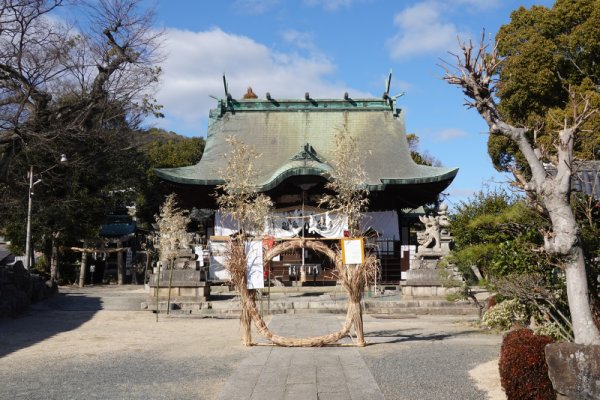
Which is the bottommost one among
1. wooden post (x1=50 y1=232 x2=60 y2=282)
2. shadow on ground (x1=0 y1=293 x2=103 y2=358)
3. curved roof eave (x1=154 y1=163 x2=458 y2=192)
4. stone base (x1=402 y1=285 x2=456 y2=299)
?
shadow on ground (x1=0 y1=293 x2=103 y2=358)

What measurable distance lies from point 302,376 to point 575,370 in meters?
3.11

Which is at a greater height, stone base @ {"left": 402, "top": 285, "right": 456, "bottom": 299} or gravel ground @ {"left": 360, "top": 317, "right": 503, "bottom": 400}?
stone base @ {"left": 402, "top": 285, "right": 456, "bottom": 299}

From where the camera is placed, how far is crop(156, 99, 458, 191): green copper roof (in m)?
21.0

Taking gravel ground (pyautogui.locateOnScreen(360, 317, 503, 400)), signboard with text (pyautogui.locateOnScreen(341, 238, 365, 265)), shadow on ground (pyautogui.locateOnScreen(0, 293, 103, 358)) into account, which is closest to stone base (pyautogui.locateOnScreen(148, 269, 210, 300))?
shadow on ground (pyautogui.locateOnScreen(0, 293, 103, 358))

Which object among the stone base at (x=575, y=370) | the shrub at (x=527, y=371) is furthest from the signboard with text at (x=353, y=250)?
the stone base at (x=575, y=370)

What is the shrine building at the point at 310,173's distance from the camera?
830 inches

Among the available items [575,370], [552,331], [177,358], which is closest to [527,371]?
[575,370]

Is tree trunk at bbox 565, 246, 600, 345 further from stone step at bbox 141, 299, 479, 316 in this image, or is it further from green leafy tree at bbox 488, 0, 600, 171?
green leafy tree at bbox 488, 0, 600, 171

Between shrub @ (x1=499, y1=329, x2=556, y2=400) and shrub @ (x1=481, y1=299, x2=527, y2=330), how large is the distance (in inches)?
161

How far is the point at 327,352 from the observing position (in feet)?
27.8

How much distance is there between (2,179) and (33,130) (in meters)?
1.91

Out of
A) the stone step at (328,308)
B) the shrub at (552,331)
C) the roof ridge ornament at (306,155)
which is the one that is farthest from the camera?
the roof ridge ornament at (306,155)

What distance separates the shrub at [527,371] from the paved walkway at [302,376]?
1.31 meters

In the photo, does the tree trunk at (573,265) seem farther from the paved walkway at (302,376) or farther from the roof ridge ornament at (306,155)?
the roof ridge ornament at (306,155)
